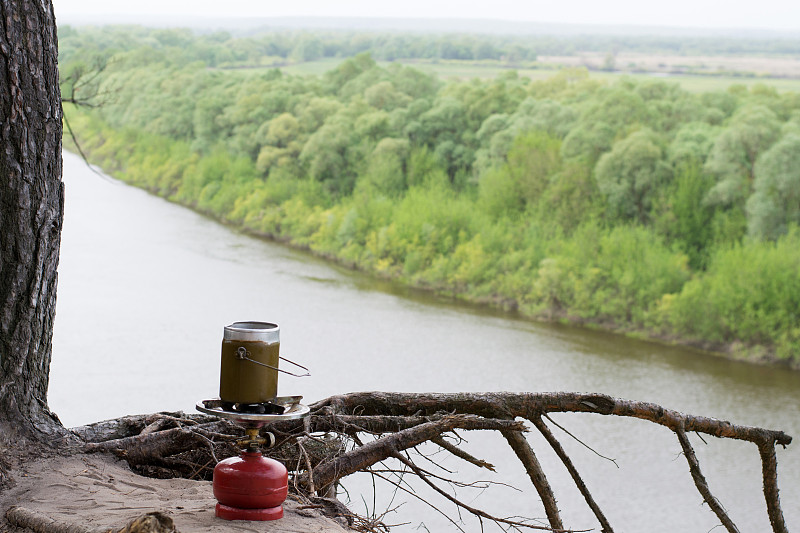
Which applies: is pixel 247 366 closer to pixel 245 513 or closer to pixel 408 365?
pixel 245 513

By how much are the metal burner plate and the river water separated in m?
7.31

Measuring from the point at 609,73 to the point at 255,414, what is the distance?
27.0 m

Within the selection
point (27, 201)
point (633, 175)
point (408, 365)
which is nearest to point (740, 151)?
point (633, 175)

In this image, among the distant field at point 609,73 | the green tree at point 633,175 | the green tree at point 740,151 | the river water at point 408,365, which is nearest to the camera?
the river water at point 408,365

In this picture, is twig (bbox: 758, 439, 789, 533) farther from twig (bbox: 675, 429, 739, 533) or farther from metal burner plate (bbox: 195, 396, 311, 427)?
metal burner plate (bbox: 195, 396, 311, 427)

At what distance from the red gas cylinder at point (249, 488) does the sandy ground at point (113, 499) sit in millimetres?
18

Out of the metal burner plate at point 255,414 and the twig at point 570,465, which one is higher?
the metal burner plate at point 255,414

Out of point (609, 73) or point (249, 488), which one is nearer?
point (249, 488)

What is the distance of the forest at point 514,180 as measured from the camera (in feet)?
50.1

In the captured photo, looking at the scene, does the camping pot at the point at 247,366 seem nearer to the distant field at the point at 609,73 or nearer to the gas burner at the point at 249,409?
the gas burner at the point at 249,409

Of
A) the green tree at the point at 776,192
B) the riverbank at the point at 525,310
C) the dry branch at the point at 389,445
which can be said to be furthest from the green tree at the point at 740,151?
the dry branch at the point at 389,445

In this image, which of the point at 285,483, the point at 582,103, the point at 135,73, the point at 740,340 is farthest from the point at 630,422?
the point at 135,73

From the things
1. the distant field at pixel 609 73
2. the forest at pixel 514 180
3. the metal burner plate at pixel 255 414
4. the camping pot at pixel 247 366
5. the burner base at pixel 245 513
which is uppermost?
the distant field at pixel 609 73

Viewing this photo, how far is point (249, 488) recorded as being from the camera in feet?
4.69
